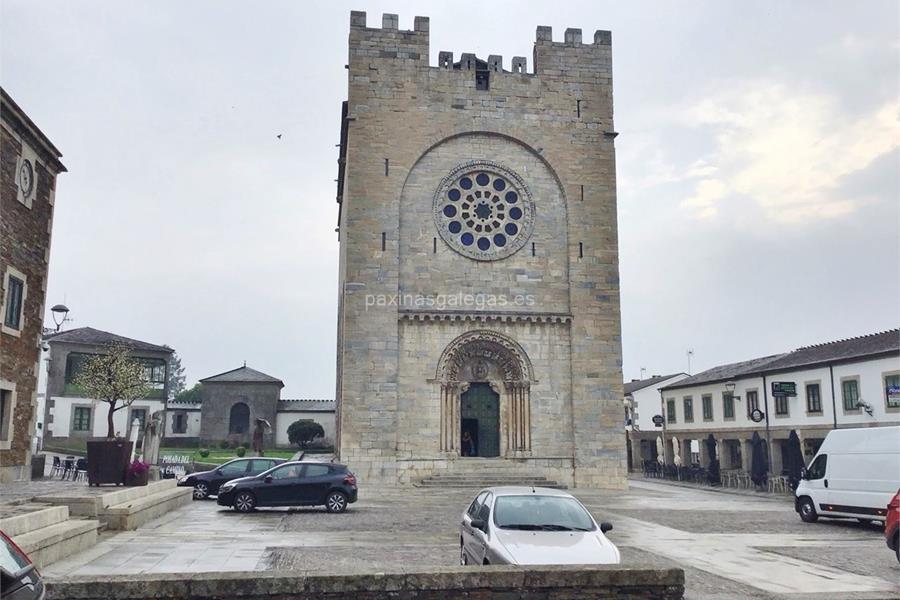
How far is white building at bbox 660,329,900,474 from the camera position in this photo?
27109 mm

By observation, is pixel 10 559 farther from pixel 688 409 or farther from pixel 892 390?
pixel 688 409

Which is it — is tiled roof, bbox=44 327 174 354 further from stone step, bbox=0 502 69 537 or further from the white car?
the white car

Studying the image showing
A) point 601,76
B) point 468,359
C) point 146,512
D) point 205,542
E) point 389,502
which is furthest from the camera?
point 601,76

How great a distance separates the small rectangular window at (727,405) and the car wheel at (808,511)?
57.1 feet

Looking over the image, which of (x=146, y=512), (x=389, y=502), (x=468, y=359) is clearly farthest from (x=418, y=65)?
(x=146, y=512)

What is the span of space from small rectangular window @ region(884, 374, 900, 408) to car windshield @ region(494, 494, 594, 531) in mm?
20473

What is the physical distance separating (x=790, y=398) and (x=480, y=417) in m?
13.3

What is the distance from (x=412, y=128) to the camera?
29.3 m

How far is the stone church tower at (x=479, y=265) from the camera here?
27531 millimetres

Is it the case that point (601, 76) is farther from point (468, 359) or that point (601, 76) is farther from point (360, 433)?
point (360, 433)

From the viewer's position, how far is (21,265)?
23.5 m

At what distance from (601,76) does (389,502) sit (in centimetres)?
1837
